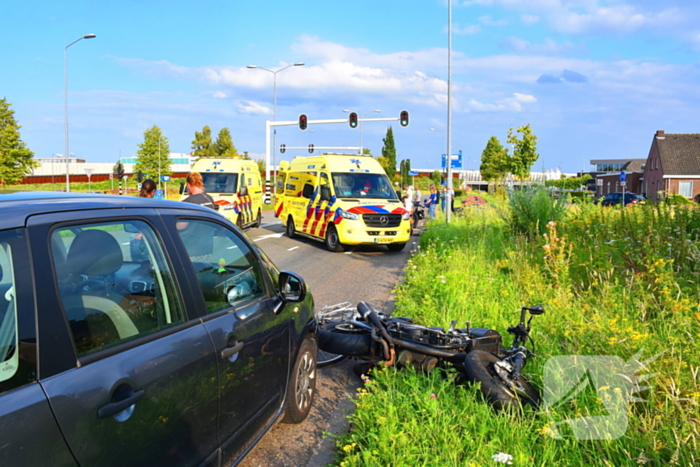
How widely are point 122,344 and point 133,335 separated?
10cm

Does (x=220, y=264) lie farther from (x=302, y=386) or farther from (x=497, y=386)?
(x=497, y=386)

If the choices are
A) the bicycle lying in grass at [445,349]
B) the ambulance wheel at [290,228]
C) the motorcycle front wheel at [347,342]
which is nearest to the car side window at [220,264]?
the bicycle lying in grass at [445,349]

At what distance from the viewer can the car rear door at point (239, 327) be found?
275 centimetres

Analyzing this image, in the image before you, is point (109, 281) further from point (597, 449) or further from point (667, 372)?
point (667, 372)

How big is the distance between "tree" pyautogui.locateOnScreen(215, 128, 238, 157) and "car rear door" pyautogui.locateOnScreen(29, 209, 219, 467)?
7350 cm

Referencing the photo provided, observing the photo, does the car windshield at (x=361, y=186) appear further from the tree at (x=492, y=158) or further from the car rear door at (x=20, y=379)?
the tree at (x=492, y=158)

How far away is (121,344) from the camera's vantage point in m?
2.16

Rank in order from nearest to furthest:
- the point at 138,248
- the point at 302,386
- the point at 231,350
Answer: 1. the point at 138,248
2. the point at 231,350
3. the point at 302,386

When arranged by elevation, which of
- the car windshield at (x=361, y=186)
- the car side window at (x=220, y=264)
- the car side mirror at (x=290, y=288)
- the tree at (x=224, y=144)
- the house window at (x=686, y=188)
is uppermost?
the tree at (x=224, y=144)

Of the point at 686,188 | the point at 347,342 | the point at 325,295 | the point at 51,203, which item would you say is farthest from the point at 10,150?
the point at 686,188

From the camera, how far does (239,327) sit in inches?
115

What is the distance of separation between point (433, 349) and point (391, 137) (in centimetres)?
9601

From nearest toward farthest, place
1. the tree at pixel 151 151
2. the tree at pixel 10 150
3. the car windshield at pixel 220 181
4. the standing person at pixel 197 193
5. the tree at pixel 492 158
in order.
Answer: the standing person at pixel 197 193 < the car windshield at pixel 220 181 < the tree at pixel 10 150 < the tree at pixel 492 158 < the tree at pixel 151 151

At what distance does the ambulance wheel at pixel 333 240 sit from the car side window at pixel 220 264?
10.7 metres
